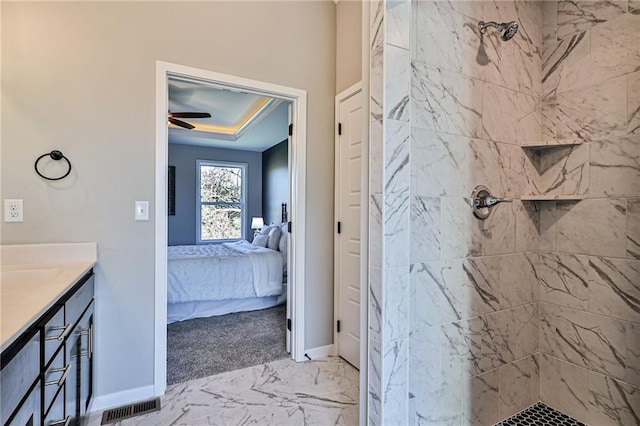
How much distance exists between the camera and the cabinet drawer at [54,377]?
1.03 meters

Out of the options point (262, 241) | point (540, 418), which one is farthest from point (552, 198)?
point (262, 241)

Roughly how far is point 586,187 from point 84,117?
2937mm

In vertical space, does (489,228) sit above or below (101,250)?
above

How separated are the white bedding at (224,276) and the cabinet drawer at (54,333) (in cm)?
222

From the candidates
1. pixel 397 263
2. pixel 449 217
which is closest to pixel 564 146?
pixel 449 217

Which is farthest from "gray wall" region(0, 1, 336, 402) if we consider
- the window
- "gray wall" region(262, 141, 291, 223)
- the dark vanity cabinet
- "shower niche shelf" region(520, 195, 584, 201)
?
the window

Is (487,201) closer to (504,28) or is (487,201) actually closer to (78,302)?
(504,28)

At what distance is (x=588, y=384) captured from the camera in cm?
179

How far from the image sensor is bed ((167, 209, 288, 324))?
3.42 m

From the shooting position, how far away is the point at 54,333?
3.60ft

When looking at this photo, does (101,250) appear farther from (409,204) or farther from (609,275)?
(609,275)

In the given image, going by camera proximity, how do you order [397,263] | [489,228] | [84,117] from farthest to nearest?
[84,117] < [489,228] < [397,263]

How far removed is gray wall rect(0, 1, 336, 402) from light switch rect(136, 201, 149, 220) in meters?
0.04

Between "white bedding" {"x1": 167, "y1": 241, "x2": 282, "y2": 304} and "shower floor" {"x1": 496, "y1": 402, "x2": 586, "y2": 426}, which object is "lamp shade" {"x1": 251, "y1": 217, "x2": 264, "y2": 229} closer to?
"white bedding" {"x1": 167, "y1": 241, "x2": 282, "y2": 304}
